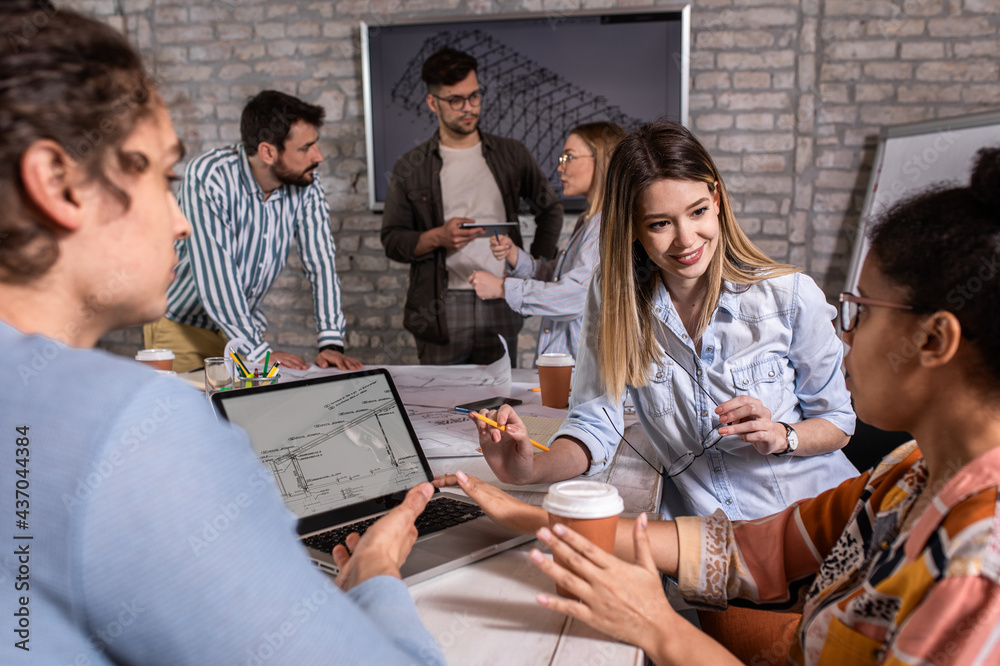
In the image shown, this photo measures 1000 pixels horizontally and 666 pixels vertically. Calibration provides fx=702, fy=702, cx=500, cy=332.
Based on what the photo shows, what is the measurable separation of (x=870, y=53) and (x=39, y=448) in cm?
419

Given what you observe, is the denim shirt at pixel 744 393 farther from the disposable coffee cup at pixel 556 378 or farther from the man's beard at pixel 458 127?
the man's beard at pixel 458 127

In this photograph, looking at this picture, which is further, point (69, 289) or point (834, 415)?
point (834, 415)

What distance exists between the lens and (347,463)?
3.64ft

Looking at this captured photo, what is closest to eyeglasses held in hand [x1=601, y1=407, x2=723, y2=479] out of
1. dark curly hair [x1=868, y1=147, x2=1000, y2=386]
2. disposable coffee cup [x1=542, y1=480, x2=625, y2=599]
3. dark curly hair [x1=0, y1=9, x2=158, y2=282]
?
disposable coffee cup [x1=542, y1=480, x2=625, y2=599]

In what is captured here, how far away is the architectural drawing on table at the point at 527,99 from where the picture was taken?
3.92m

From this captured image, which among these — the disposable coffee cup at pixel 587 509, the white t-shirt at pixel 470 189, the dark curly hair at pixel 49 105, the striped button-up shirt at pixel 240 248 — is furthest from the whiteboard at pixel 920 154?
the dark curly hair at pixel 49 105

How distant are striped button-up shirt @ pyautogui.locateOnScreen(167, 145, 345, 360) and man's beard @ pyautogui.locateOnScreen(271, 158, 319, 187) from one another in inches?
3.2

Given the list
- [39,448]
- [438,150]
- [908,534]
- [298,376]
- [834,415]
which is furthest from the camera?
[438,150]

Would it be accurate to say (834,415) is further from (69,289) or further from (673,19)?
(673,19)

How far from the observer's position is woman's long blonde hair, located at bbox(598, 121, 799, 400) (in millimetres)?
1525

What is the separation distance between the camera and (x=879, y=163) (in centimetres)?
366

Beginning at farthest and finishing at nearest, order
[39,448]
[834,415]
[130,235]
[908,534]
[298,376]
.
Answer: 1. [298,376]
2. [834,415]
3. [908,534]
4. [130,235]
5. [39,448]

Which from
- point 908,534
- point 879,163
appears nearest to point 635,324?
point 908,534

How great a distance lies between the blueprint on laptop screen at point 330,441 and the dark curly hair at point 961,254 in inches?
30.4
